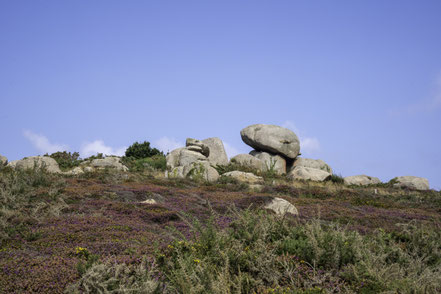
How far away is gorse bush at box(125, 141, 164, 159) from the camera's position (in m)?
40.0

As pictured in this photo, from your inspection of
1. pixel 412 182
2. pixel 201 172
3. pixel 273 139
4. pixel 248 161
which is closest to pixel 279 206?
pixel 201 172

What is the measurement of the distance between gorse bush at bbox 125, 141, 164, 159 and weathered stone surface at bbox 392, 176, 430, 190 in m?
22.7

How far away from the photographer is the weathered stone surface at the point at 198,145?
33.8 meters

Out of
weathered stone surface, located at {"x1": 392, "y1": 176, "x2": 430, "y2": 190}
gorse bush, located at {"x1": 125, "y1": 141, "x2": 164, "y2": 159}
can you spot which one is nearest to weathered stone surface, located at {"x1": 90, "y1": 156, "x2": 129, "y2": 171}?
gorse bush, located at {"x1": 125, "y1": 141, "x2": 164, "y2": 159}

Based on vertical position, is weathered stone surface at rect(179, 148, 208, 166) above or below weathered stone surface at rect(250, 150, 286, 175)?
below

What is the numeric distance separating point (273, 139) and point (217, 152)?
18.9 ft

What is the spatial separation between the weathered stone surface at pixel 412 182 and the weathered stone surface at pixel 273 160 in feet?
32.3

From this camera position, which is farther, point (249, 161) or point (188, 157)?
point (249, 161)

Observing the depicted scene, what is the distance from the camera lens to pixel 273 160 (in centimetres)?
3694

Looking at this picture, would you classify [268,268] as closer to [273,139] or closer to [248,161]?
[248,161]

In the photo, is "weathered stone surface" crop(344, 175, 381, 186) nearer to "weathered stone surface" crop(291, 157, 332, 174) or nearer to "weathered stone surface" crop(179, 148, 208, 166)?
"weathered stone surface" crop(291, 157, 332, 174)

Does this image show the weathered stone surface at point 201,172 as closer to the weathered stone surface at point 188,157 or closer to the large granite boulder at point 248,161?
the weathered stone surface at point 188,157

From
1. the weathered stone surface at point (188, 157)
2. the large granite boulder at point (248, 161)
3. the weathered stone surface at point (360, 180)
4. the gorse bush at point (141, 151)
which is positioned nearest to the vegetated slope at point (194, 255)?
the weathered stone surface at point (188, 157)

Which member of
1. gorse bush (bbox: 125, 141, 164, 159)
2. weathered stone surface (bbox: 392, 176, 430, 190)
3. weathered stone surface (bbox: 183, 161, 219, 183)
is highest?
gorse bush (bbox: 125, 141, 164, 159)
